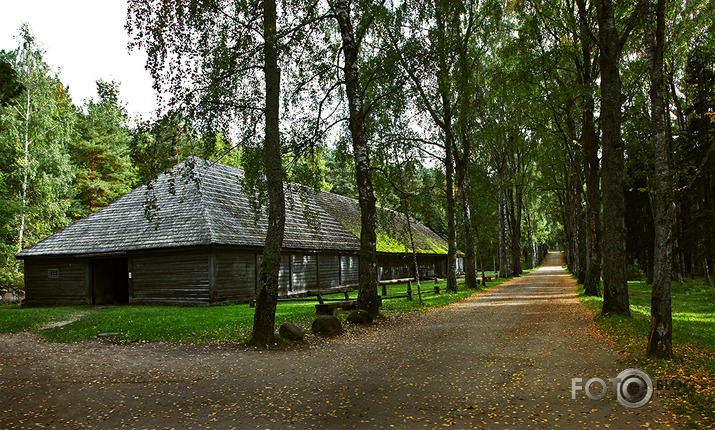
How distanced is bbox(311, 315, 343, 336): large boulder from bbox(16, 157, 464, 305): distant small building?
657 cm

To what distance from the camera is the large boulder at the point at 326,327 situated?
1127 cm

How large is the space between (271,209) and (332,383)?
15.8 feet

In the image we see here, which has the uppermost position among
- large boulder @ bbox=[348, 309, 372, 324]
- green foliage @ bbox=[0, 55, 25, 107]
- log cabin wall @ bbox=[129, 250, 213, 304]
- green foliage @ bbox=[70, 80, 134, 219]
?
green foliage @ bbox=[70, 80, 134, 219]

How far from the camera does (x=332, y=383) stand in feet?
22.9

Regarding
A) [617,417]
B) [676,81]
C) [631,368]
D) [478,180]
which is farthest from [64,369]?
[676,81]

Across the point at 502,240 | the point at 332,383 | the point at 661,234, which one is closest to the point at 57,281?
the point at 332,383

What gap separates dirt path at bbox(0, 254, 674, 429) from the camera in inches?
210

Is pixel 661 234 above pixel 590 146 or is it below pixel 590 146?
below

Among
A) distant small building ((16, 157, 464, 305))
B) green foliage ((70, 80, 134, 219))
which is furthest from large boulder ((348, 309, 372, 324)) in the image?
green foliage ((70, 80, 134, 219))

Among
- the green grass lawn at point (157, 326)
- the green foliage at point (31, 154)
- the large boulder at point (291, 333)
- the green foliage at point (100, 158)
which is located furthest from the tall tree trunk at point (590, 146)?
the green foliage at point (100, 158)

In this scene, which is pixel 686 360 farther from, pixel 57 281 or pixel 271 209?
pixel 57 281

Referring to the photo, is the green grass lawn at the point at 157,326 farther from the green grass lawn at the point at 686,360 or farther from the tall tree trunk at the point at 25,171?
the tall tree trunk at the point at 25,171

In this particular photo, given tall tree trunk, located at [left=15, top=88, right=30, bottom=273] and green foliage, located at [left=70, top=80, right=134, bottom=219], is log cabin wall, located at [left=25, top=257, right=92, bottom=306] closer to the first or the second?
tall tree trunk, located at [left=15, top=88, right=30, bottom=273]

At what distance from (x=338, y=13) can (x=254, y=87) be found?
149 inches
